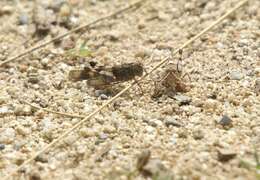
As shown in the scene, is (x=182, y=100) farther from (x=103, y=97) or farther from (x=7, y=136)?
(x=7, y=136)

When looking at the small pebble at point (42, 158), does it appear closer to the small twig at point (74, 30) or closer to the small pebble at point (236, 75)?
the small twig at point (74, 30)

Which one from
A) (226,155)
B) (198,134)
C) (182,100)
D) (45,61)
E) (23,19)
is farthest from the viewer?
(23,19)

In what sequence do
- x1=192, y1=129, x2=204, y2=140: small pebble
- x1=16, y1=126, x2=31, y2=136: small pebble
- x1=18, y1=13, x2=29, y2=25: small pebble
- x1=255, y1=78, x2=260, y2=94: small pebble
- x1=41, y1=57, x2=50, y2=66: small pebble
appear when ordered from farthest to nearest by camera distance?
1. x1=18, y1=13, x2=29, y2=25: small pebble
2. x1=41, y1=57, x2=50, y2=66: small pebble
3. x1=255, y1=78, x2=260, y2=94: small pebble
4. x1=16, y1=126, x2=31, y2=136: small pebble
5. x1=192, y1=129, x2=204, y2=140: small pebble

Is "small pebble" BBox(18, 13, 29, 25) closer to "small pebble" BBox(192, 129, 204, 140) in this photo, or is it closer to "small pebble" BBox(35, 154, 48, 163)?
"small pebble" BBox(35, 154, 48, 163)

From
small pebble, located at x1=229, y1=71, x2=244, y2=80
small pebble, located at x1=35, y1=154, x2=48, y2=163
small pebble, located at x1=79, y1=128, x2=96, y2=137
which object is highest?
small pebble, located at x1=229, y1=71, x2=244, y2=80

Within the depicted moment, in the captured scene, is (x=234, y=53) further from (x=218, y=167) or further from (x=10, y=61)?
(x=10, y=61)

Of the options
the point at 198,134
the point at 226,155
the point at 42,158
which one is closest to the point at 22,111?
the point at 42,158

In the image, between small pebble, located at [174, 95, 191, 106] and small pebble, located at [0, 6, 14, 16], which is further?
small pebble, located at [0, 6, 14, 16]

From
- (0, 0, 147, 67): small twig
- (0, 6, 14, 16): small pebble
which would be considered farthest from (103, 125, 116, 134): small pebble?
(0, 6, 14, 16): small pebble
